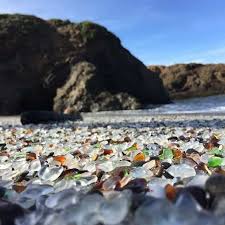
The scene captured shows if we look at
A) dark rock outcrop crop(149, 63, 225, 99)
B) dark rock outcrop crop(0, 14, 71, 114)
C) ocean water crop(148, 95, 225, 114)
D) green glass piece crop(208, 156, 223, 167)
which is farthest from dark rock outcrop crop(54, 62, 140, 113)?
dark rock outcrop crop(149, 63, 225, 99)

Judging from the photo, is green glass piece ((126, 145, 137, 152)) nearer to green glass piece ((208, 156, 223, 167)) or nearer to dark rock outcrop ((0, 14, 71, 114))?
green glass piece ((208, 156, 223, 167))

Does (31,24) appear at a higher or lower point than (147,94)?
higher

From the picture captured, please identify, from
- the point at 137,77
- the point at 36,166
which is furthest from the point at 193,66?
the point at 36,166

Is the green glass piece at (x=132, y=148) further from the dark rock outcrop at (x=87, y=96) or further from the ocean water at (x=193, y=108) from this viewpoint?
the dark rock outcrop at (x=87, y=96)

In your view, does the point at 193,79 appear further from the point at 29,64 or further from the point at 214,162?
the point at 214,162

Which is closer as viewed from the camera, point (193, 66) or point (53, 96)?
point (53, 96)

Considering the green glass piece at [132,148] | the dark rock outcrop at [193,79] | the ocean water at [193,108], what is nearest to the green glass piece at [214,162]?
the green glass piece at [132,148]

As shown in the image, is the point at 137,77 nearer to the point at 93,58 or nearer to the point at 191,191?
the point at 93,58
